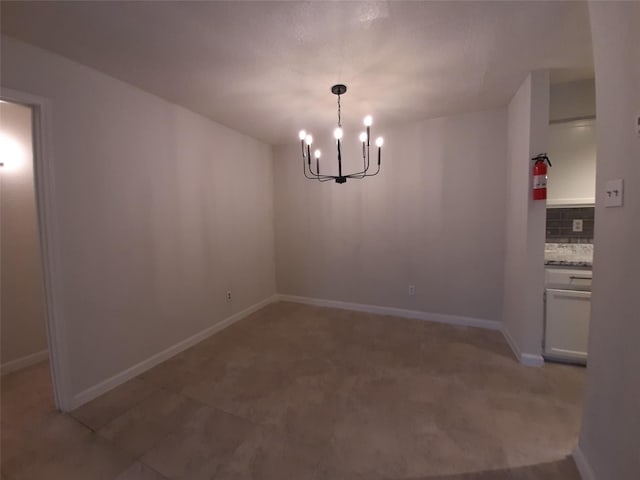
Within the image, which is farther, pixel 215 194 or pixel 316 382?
pixel 215 194

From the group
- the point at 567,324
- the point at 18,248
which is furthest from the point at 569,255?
the point at 18,248

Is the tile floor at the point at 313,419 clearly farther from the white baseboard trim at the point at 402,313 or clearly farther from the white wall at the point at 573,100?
the white wall at the point at 573,100

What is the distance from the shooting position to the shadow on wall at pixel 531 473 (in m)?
1.34

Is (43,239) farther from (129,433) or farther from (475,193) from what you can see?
(475,193)

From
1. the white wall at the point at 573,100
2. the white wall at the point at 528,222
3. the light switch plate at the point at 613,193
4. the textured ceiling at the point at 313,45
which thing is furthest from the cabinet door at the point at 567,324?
the textured ceiling at the point at 313,45

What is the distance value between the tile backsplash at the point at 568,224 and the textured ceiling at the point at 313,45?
1246mm

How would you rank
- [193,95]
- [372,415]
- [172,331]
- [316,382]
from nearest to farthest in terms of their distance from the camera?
1. [372,415]
2. [316,382]
3. [193,95]
4. [172,331]

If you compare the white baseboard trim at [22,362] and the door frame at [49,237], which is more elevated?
the door frame at [49,237]

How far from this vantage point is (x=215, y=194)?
10.5 ft

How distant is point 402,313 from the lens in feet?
11.6

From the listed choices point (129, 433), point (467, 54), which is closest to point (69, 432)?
point (129, 433)

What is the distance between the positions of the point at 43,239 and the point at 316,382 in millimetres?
2212

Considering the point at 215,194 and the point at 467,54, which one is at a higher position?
the point at 467,54

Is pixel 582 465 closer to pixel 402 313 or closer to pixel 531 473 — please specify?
pixel 531 473
